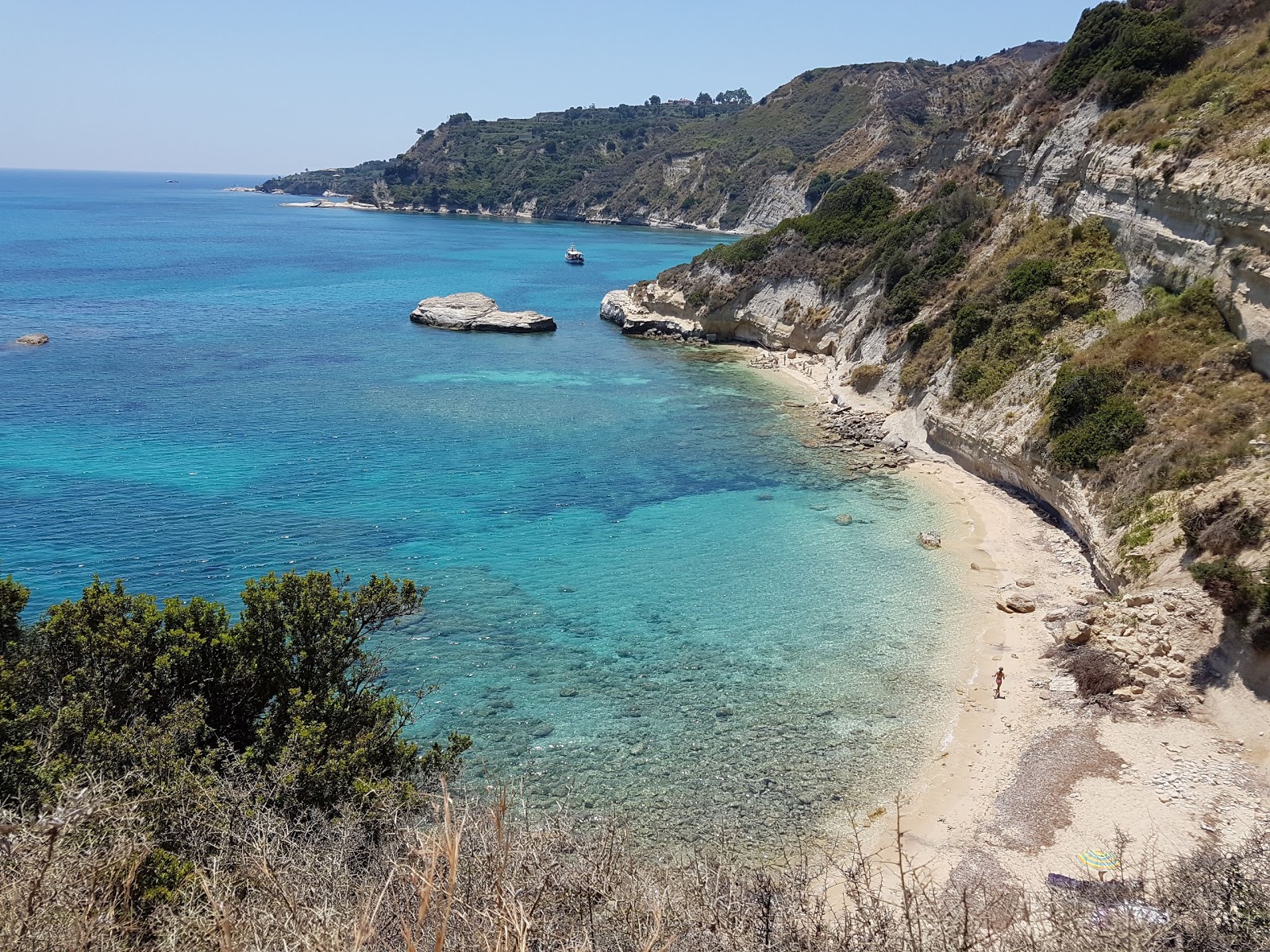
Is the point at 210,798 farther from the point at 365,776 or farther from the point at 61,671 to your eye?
the point at 61,671

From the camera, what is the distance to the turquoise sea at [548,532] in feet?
61.3

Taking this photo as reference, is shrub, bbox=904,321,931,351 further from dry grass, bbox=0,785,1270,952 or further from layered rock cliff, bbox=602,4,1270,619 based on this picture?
dry grass, bbox=0,785,1270,952

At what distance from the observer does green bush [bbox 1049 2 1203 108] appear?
37312 millimetres

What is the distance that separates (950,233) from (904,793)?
38.2 m

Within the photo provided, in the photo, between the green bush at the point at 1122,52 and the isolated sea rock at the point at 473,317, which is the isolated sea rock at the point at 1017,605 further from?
the isolated sea rock at the point at 473,317

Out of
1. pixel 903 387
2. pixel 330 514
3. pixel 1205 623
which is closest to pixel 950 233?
pixel 903 387

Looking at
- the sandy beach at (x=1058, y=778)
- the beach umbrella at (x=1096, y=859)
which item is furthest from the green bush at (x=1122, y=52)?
the beach umbrella at (x=1096, y=859)

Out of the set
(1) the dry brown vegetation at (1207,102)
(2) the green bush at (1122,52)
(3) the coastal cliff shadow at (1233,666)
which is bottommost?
(3) the coastal cliff shadow at (1233,666)

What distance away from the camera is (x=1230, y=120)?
29.3m

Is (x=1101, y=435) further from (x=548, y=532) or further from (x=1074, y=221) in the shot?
(x=548, y=532)

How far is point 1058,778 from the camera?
1670 centimetres

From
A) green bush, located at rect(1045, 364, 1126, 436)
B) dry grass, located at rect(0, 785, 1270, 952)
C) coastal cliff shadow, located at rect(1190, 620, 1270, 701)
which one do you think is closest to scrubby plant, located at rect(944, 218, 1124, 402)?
green bush, located at rect(1045, 364, 1126, 436)

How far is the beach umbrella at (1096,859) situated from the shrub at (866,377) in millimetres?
32974

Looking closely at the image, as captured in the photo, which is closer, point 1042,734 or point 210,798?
point 210,798
